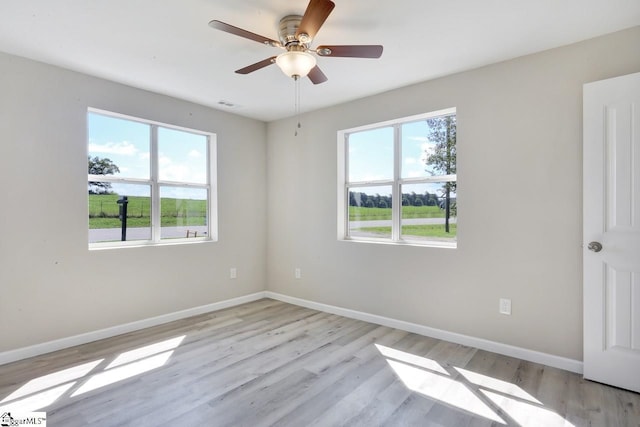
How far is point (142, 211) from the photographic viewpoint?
3682 mm

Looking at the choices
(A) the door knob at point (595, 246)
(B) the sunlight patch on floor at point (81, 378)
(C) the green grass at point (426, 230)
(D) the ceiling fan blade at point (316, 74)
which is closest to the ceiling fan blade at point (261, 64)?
(D) the ceiling fan blade at point (316, 74)

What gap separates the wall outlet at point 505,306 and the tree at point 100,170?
3.90 meters

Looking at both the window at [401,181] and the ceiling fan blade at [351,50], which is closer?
the ceiling fan blade at [351,50]

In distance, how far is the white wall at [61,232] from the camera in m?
2.78

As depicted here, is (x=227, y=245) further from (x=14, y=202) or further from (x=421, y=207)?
(x=421, y=207)

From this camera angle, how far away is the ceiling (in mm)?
2125

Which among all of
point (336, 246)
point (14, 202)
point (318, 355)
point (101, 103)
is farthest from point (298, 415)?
point (101, 103)

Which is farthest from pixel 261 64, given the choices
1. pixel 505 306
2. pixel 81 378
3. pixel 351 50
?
pixel 505 306

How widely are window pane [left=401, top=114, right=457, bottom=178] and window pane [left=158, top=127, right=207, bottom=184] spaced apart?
250 centimetres

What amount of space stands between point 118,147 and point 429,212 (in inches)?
130

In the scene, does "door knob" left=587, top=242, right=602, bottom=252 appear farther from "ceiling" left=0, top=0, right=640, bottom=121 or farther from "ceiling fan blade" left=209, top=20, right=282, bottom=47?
"ceiling fan blade" left=209, top=20, right=282, bottom=47

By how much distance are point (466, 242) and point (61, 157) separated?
12.3ft

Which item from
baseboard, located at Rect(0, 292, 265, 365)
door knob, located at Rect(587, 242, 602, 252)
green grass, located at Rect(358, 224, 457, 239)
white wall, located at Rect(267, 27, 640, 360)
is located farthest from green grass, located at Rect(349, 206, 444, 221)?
baseboard, located at Rect(0, 292, 265, 365)

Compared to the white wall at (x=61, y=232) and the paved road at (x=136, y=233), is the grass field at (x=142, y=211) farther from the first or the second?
the white wall at (x=61, y=232)
